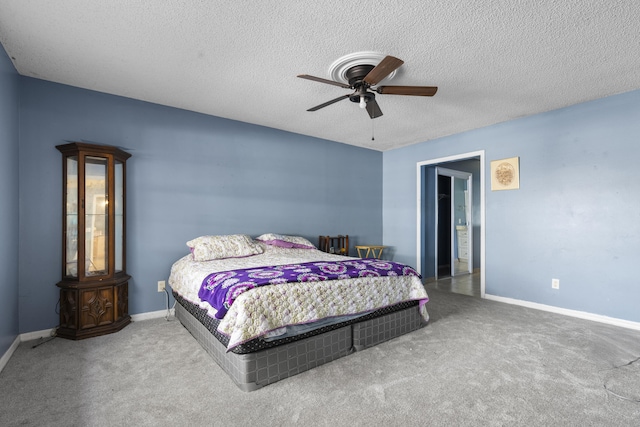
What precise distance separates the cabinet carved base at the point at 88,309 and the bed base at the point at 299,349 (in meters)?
0.69

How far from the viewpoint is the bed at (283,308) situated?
6.49ft

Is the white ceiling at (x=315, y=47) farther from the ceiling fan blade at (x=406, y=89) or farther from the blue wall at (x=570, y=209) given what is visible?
the blue wall at (x=570, y=209)

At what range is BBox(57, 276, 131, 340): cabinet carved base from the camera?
277cm

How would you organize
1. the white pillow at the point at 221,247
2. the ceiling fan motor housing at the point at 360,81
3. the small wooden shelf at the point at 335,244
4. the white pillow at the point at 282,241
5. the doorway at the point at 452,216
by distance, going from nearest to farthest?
the ceiling fan motor housing at the point at 360,81, the white pillow at the point at 221,247, the white pillow at the point at 282,241, the small wooden shelf at the point at 335,244, the doorway at the point at 452,216

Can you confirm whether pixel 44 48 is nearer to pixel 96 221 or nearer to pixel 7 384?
pixel 96 221

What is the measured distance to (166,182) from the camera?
11.6ft

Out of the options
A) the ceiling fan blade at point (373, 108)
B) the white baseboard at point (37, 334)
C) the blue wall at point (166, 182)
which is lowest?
the white baseboard at point (37, 334)

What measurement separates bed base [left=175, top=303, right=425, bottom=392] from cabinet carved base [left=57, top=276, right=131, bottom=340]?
0.69m

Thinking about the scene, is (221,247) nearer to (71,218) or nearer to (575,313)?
(71,218)

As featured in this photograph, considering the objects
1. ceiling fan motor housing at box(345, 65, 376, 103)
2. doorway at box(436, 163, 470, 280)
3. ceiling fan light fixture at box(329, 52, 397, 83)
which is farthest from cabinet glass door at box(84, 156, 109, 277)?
doorway at box(436, 163, 470, 280)

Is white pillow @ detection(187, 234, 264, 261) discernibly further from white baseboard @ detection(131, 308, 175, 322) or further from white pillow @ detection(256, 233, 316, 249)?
white baseboard @ detection(131, 308, 175, 322)

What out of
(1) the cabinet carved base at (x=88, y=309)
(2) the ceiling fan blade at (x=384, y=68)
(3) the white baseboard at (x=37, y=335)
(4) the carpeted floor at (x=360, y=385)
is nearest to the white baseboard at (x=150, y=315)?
(1) the cabinet carved base at (x=88, y=309)

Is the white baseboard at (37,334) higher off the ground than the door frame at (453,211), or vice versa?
the door frame at (453,211)

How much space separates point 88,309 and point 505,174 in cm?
506
